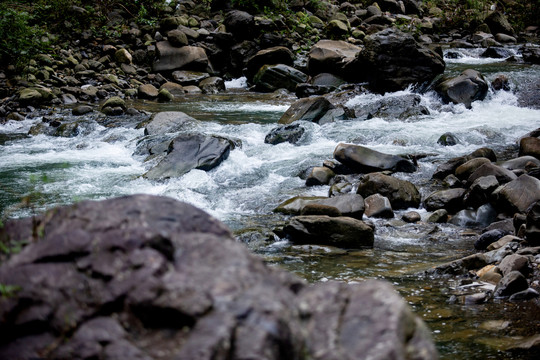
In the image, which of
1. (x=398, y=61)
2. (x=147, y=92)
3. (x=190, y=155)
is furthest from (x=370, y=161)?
(x=147, y=92)

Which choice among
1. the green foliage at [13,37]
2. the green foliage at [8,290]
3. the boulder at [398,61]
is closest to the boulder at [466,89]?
the boulder at [398,61]

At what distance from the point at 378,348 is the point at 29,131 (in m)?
11.8

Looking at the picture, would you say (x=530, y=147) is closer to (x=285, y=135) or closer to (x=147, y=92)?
(x=285, y=135)

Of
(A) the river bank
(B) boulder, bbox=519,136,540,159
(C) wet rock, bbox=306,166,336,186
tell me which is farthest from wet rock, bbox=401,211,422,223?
(B) boulder, bbox=519,136,540,159

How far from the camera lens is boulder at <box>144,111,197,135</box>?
10820mm

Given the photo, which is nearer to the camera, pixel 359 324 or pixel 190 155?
pixel 359 324

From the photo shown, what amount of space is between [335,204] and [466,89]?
24.4 feet

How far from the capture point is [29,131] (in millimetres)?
11430

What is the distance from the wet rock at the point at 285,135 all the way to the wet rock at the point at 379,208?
381 centimetres

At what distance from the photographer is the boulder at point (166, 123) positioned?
10.8m

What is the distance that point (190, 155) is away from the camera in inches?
342

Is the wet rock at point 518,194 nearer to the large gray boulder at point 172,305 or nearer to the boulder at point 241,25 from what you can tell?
the large gray boulder at point 172,305

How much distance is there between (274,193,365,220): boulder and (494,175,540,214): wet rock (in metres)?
1.75

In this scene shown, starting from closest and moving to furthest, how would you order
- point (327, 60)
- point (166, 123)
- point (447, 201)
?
1. point (447, 201)
2. point (166, 123)
3. point (327, 60)
